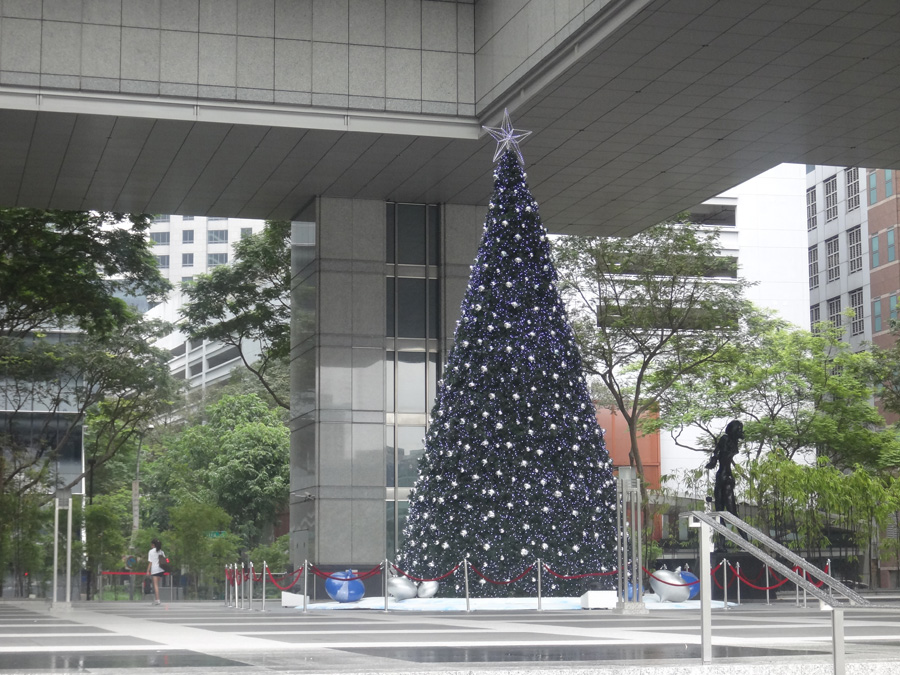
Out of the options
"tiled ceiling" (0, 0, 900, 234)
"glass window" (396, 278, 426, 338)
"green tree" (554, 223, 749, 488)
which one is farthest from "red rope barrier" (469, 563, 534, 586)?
"green tree" (554, 223, 749, 488)

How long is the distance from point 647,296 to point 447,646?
26.0m

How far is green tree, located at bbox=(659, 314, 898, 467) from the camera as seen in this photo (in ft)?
136

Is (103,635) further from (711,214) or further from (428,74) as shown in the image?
(711,214)

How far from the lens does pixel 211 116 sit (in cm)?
2128

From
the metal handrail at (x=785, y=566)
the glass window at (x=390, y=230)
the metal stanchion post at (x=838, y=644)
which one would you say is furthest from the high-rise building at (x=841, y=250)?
the metal stanchion post at (x=838, y=644)

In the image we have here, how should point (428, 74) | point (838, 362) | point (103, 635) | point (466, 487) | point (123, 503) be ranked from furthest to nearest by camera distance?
point (123, 503) < point (838, 362) < point (428, 74) < point (466, 487) < point (103, 635)

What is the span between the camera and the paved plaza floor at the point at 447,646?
27.5ft

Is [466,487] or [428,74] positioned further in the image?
[428,74]

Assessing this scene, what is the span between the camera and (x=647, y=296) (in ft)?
117

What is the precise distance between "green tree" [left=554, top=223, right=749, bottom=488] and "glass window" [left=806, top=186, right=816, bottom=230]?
3506 cm

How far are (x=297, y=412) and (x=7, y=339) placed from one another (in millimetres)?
15928

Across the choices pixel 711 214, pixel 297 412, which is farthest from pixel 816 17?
pixel 711 214

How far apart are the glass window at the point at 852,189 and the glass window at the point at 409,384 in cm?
4270

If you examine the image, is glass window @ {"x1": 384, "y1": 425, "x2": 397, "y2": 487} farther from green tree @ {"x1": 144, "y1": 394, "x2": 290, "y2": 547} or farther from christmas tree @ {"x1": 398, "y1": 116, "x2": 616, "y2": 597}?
green tree @ {"x1": 144, "y1": 394, "x2": 290, "y2": 547}
